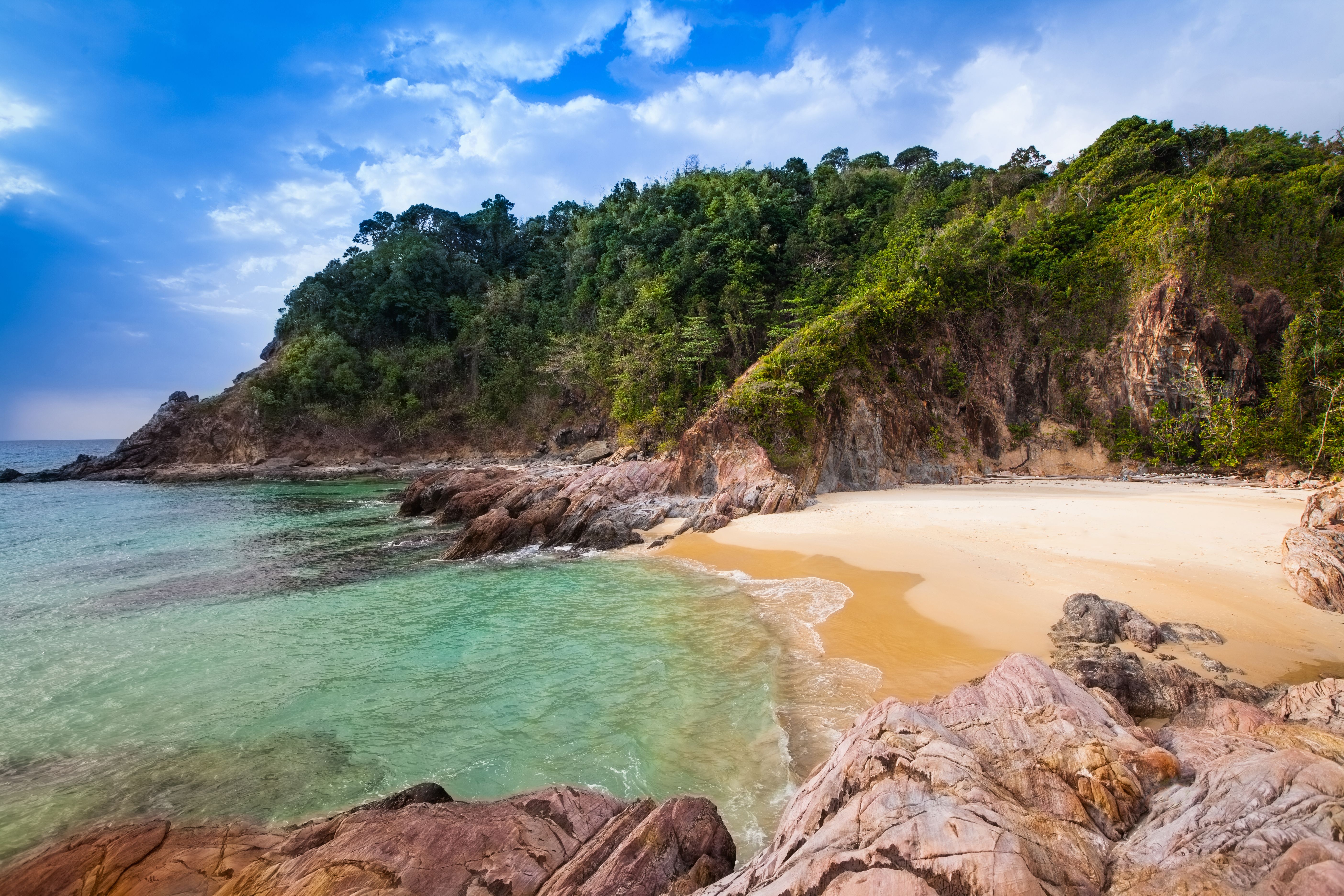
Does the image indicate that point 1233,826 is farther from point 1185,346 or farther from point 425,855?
point 1185,346

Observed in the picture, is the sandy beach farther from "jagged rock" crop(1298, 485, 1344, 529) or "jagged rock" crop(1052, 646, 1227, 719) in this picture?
Answer: "jagged rock" crop(1052, 646, 1227, 719)

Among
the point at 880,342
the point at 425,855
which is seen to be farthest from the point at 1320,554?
the point at 880,342

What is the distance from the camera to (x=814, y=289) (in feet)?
97.7

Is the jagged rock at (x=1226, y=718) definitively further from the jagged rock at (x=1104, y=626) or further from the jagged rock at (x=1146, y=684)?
the jagged rock at (x=1104, y=626)

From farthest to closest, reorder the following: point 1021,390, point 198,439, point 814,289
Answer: point 198,439, point 814,289, point 1021,390

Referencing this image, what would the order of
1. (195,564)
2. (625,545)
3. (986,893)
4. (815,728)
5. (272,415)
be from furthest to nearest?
(272,415)
(625,545)
(195,564)
(815,728)
(986,893)

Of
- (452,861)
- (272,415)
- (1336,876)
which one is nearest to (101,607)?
(452,861)

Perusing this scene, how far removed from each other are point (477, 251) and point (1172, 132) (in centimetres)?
5294

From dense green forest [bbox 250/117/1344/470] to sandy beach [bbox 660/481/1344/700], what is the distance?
21.4 ft

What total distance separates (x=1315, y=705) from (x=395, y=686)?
10.1 metres

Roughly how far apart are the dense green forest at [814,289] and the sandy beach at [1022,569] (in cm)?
652

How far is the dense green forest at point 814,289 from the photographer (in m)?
20.3

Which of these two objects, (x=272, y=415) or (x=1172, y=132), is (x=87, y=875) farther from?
Answer: (x=272, y=415)

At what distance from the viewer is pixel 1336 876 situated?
6.71 ft
